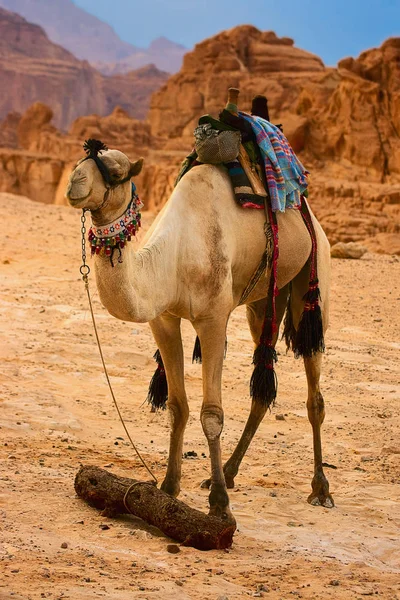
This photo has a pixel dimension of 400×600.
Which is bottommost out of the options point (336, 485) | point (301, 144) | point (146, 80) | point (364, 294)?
point (336, 485)

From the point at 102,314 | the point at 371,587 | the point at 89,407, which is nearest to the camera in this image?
the point at 371,587

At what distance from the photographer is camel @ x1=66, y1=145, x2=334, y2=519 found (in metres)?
5.08

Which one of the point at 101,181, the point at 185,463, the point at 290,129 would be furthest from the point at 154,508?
the point at 290,129

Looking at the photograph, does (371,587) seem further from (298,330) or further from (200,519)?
(298,330)

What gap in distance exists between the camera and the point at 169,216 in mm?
5816

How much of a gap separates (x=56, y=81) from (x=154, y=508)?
109 meters

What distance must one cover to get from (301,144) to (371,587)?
37902 millimetres

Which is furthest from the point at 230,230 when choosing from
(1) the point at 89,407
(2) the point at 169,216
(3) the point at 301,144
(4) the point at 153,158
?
(4) the point at 153,158

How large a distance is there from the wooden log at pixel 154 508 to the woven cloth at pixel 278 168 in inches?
83.9

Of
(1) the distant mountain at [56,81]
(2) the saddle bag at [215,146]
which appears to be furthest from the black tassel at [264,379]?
(1) the distant mountain at [56,81]

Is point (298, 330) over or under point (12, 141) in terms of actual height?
under

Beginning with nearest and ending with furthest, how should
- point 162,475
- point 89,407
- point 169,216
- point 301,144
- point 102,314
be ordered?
point 169,216
point 162,475
point 89,407
point 102,314
point 301,144

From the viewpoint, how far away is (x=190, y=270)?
18.7 ft

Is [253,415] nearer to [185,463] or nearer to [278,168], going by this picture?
[185,463]
